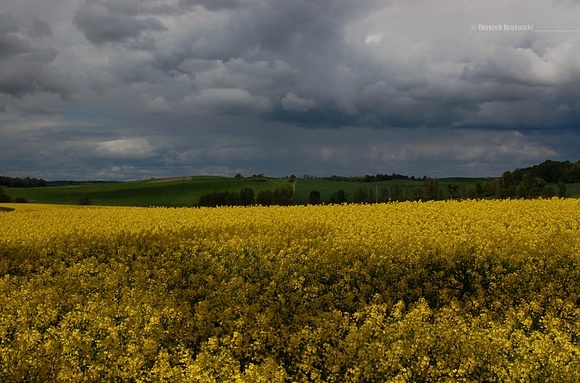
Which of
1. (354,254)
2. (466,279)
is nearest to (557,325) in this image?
(466,279)

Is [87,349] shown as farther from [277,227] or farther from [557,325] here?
[277,227]

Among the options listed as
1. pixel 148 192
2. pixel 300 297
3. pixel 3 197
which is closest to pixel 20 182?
pixel 148 192

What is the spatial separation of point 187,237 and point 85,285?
7.07m

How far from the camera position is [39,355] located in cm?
891

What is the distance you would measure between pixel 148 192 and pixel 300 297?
89516 millimetres

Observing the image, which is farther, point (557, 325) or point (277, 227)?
point (277, 227)

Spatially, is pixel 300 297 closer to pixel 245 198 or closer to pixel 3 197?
pixel 3 197

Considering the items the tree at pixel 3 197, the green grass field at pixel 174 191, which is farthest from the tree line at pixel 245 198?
the tree at pixel 3 197

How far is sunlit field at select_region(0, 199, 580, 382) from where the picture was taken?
8656mm

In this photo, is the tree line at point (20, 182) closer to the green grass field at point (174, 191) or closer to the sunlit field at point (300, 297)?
the green grass field at point (174, 191)

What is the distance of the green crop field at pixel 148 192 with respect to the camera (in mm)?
89375

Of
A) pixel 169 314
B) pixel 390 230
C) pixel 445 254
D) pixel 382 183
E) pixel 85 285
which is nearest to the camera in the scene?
pixel 169 314

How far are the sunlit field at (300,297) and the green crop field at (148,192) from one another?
62665mm

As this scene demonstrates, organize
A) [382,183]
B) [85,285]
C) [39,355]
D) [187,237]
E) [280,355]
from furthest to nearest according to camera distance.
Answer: [382,183]
[187,237]
[85,285]
[280,355]
[39,355]
